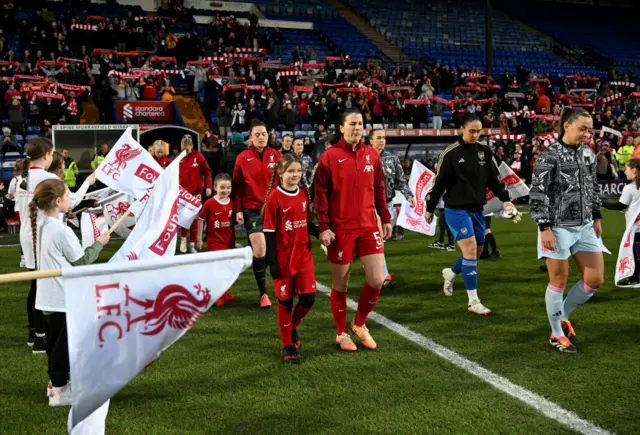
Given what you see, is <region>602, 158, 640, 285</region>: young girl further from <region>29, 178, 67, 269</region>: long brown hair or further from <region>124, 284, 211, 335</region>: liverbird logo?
<region>124, 284, 211, 335</region>: liverbird logo

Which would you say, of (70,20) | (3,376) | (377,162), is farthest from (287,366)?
(70,20)

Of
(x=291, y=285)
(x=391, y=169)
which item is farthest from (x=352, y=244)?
(x=391, y=169)

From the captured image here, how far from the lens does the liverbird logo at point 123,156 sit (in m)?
7.01

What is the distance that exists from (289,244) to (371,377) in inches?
48.6

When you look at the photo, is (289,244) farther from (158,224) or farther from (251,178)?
(251,178)

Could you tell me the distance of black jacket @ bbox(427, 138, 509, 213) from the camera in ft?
21.8

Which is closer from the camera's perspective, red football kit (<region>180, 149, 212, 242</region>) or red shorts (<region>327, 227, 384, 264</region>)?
red shorts (<region>327, 227, 384, 264</region>)

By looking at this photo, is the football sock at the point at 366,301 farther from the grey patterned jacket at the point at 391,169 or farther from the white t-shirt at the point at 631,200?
the white t-shirt at the point at 631,200

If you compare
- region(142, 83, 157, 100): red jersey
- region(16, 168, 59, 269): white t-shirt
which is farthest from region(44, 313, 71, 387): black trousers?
region(142, 83, 157, 100): red jersey

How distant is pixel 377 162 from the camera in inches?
215

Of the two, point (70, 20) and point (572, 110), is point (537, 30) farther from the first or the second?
point (572, 110)

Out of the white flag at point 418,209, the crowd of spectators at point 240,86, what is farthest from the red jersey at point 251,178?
the crowd of spectators at point 240,86

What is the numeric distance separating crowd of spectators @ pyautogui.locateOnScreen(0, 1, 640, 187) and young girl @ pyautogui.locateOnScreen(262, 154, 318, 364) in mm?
13570

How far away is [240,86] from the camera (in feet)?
76.1
